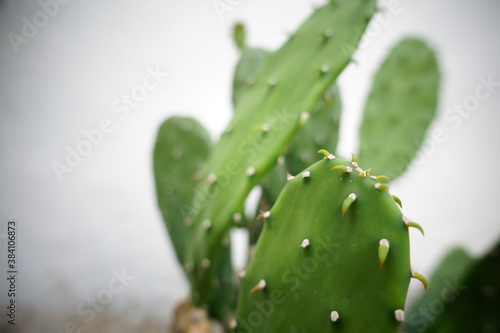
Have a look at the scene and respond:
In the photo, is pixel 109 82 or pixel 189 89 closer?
pixel 109 82

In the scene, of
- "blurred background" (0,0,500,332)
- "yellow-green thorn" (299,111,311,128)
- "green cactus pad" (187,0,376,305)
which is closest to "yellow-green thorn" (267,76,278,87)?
"green cactus pad" (187,0,376,305)

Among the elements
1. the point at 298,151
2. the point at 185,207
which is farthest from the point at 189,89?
the point at 298,151

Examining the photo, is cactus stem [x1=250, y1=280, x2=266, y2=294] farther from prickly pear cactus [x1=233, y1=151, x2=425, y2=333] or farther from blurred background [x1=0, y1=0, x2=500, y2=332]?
blurred background [x1=0, y1=0, x2=500, y2=332]

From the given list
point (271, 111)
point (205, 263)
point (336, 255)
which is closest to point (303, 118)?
point (271, 111)

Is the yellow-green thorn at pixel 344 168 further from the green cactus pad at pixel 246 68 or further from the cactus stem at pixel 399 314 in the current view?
the green cactus pad at pixel 246 68

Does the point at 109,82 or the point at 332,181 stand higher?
the point at 109,82

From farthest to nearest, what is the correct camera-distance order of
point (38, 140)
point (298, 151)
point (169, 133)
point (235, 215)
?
point (38, 140), point (169, 133), point (298, 151), point (235, 215)

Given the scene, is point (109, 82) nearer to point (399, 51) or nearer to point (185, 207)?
point (185, 207)

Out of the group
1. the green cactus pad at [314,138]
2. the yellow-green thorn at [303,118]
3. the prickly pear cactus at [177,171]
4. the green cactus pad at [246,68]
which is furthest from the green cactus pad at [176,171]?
the yellow-green thorn at [303,118]
